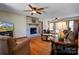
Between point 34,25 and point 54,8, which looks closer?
point 54,8

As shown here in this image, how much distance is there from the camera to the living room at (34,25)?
2.00 metres

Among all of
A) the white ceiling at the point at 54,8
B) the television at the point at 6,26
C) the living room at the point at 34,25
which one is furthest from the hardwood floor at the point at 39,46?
the white ceiling at the point at 54,8

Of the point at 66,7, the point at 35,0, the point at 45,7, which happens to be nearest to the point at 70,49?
the point at 66,7

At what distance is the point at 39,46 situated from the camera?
82.7 inches

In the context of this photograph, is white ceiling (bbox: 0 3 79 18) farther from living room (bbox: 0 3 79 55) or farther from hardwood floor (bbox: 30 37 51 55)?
hardwood floor (bbox: 30 37 51 55)

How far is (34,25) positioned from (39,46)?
1.35ft

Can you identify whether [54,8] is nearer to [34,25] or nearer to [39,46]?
[34,25]

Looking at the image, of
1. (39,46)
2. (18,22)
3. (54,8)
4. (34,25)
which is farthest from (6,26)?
(54,8)

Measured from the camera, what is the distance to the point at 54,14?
6.79 feet

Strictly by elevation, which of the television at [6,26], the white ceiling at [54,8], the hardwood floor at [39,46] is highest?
the white ceiling at [54,8]

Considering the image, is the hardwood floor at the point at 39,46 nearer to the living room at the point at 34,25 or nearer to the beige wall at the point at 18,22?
the living room at the point at 34,25

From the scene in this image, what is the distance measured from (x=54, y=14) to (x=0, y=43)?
1.12m

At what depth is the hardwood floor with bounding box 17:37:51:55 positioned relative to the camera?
2.09 meters

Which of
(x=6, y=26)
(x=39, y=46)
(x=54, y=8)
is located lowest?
A: (x=39, y=46)
